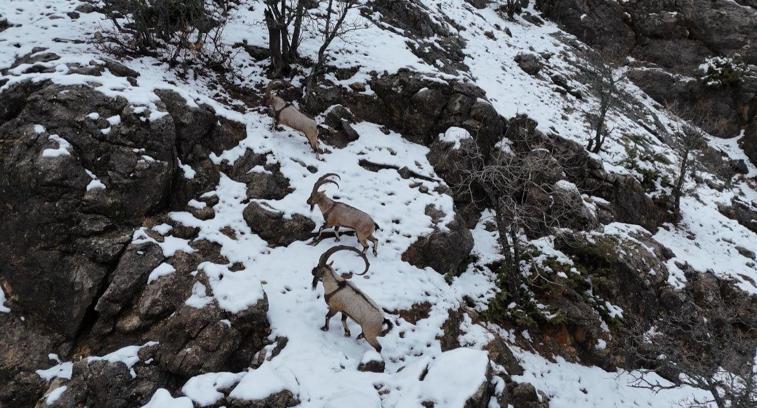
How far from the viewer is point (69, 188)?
850 centimetres

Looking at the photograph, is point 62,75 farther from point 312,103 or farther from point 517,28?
point 517,28

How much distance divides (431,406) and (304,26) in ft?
52.3

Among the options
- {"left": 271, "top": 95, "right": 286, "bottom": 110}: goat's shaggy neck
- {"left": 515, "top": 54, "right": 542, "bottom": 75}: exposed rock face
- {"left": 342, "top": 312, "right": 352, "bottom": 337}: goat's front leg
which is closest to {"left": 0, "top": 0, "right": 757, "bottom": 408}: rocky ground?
{"left": 342, "top": 312, "right": 352, "bottom": 337}: goat's front leg

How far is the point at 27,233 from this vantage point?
8.21 meters

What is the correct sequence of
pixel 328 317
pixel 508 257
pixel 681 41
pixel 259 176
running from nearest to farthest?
1. pixel 328 317
2. pixel 259 176
3. pixel 508 257
4. pixel 681 41

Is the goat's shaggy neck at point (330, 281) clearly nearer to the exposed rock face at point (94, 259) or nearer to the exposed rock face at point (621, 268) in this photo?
the exposed rock face at point (94, 259)

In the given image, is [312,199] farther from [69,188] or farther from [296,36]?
[296,36]

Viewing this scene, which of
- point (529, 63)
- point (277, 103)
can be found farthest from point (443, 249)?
point (529, 63)

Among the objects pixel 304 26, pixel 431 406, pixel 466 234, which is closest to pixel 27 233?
pixel 431 406

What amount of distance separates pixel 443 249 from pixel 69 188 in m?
8.62

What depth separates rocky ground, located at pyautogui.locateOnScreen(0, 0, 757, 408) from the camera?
23.6ft

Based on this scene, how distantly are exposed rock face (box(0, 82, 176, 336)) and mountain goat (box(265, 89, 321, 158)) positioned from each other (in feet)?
12.0

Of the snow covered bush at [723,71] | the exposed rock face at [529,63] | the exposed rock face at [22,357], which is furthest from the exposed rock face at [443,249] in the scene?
the snow covered bush at [723,71]

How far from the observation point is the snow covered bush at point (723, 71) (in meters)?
30.2
